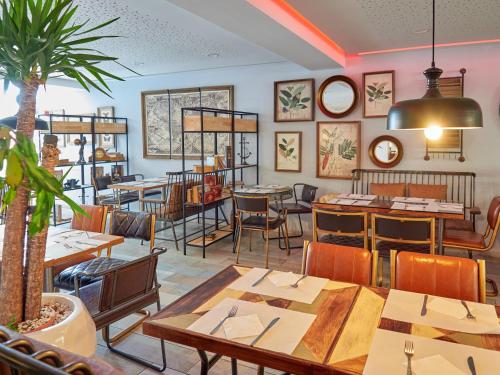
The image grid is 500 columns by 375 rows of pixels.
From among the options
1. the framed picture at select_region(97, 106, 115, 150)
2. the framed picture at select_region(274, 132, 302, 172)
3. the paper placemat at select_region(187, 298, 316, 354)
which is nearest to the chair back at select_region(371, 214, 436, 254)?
the paper placemat at select_region(187, 298, 316, 354)

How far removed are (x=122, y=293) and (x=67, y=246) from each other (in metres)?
0.67

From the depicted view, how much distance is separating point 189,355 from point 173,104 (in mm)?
5101

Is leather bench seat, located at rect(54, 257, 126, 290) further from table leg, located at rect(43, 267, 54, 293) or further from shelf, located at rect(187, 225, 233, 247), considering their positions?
shelf, located at rect(187, 225, 233, 247)

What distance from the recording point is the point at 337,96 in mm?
5691

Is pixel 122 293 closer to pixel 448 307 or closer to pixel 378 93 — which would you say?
pixel 448 307

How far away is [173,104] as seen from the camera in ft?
22.9

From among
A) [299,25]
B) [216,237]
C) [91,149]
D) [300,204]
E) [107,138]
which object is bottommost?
[216,237]

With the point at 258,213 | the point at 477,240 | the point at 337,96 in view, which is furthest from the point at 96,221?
the point at 337,96

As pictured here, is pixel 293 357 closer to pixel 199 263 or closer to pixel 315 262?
pixel 315 262

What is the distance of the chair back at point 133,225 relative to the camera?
3.31 meters

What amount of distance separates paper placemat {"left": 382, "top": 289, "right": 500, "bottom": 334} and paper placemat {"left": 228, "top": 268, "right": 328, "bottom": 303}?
324 mm

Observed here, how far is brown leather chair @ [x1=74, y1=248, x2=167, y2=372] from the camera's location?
7.29ft

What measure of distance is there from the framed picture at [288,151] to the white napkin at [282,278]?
416 centimetres

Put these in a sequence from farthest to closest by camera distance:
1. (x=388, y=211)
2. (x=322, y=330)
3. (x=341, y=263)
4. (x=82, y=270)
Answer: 1. (x=388, y=211)
2. (x=82, y=270)
3. (x=341, y=263)
4. (x=322, y=330)
